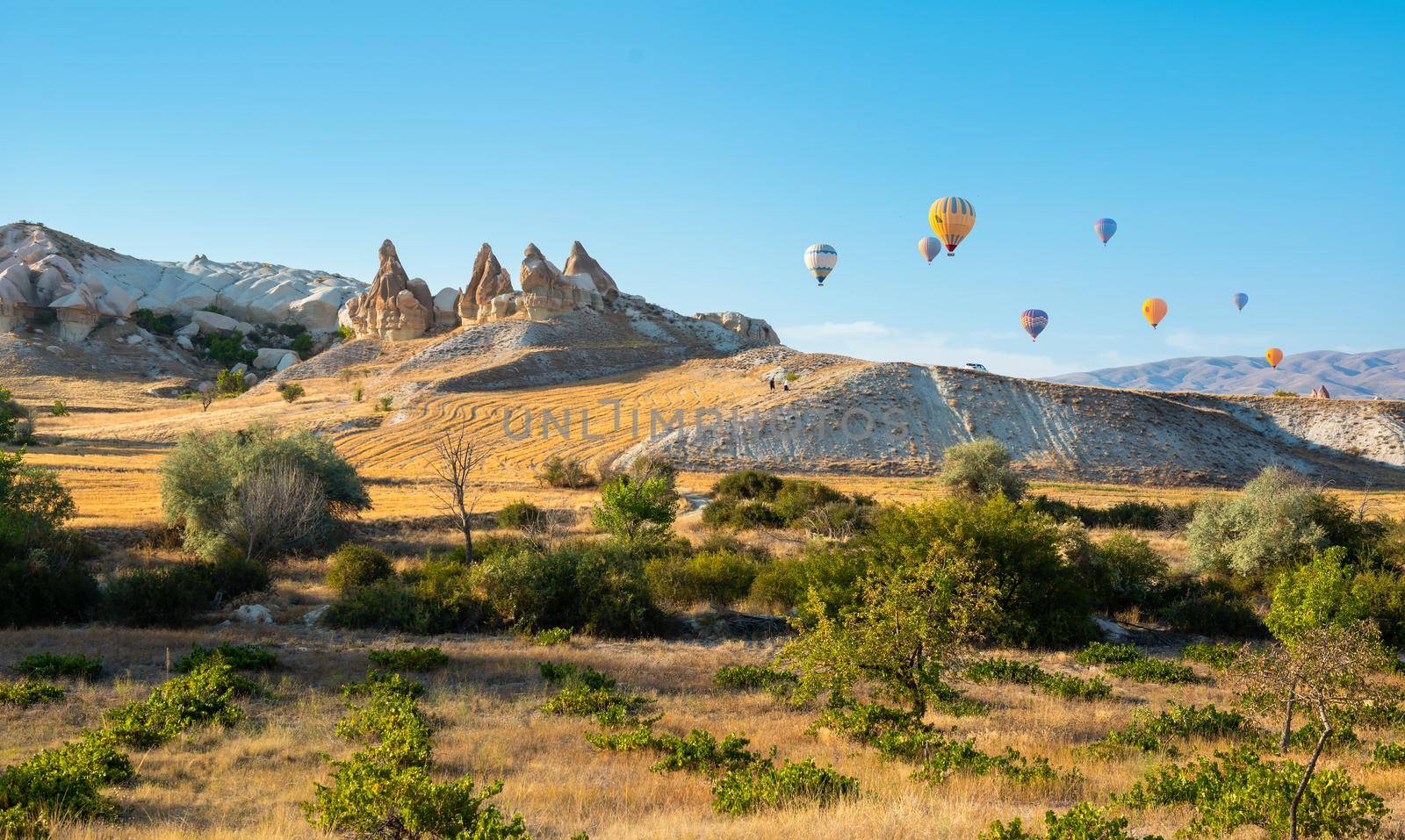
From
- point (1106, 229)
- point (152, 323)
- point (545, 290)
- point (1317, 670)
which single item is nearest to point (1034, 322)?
point (1106, 229)

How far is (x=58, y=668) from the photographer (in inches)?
393

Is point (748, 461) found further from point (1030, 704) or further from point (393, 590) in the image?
point (1030, 704)

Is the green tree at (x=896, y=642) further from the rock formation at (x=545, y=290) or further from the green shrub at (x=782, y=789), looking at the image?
the rock formation at (x=545, y=290)

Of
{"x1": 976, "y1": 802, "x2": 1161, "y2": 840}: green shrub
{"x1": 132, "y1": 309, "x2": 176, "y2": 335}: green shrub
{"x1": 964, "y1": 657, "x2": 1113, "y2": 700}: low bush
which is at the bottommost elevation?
{"x1": 964, "y1": 657, "x2": 1113, "y2": 700}: low bush

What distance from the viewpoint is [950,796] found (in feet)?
21.3

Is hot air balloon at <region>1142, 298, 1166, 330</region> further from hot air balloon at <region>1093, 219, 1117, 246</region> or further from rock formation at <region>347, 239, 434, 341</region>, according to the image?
rock formation at <region>347, 239, 434, 341</region>

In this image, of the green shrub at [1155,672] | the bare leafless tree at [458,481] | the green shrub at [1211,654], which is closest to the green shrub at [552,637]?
the bare leafless tree at [458,481]

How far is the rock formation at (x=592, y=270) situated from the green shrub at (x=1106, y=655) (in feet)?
199

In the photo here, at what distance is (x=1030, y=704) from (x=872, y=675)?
2.44 meters

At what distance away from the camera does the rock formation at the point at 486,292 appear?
64312 mm

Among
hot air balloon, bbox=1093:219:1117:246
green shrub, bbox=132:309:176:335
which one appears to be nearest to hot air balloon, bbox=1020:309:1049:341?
hot air balloon, bbox=1093:219:1117:246

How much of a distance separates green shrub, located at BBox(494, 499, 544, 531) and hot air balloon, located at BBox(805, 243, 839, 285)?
31.6 meters

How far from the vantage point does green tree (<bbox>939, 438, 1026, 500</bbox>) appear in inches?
1149

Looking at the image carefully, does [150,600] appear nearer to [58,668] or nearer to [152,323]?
[58,668]
